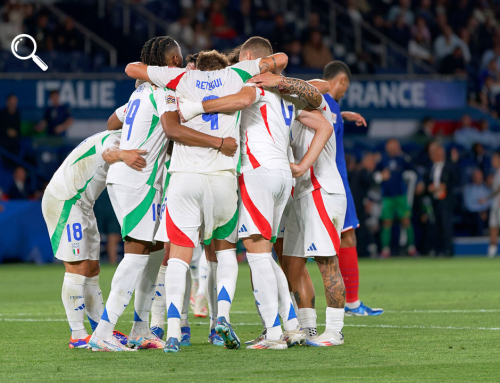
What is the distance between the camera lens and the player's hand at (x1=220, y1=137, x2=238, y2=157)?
18.6 ft

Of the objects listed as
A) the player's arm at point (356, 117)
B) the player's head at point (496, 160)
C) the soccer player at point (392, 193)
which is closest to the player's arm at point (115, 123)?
the player's arm at point (356, 117)

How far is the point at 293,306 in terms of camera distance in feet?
20.5

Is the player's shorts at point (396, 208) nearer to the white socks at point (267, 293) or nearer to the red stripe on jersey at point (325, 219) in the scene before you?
the red stripe on jersey at point (325, 219)

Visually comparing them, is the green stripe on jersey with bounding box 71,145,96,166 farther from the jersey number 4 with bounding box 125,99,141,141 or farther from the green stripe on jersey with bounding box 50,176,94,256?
the jersey number 4 with bounding box 125,99,141,141

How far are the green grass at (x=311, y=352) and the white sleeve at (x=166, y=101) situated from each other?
171cm

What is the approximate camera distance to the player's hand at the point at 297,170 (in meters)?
5.99

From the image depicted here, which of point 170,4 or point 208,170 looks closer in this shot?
point 208,170

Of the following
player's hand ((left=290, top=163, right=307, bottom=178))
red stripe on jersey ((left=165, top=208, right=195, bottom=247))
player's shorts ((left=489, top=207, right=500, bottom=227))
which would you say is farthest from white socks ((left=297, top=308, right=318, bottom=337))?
player's shorts ((left=489, top=207, right=500, bottom=227))

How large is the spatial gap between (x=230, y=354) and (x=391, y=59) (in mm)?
16076

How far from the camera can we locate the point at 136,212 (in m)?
5.84

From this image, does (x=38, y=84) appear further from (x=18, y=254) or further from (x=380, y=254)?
(x=380, y=254)

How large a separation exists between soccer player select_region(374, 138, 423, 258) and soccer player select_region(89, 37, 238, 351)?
12.7 m

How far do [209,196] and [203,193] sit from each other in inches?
1.8

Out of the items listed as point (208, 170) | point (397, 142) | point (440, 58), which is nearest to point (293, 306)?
point (208, 170)
